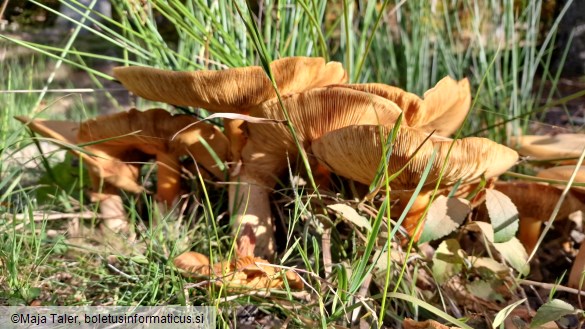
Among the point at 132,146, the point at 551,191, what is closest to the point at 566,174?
the point at 551,191

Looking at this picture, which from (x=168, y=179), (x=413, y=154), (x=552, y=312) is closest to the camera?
(x=552, y=312)

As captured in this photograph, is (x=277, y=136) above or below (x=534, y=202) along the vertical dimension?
above

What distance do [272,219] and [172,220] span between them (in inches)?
10.6

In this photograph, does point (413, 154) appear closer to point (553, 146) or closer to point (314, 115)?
point (314, 115)

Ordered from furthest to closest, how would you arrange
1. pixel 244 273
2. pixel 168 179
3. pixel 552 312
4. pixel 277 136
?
pixel 168 179, pixel 277 136, pixel 244 273, pixel 552 312

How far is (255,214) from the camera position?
1.46 metres

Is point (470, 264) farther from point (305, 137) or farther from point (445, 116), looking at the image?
point (305, 137)

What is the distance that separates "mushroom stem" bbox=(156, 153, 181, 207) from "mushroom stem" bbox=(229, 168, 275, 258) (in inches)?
8.1

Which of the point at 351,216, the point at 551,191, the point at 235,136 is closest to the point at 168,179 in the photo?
the point at 235,136

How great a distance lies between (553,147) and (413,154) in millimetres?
624

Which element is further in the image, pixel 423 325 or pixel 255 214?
pixel 255 214

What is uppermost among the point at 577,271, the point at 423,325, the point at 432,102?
the point at 432,102

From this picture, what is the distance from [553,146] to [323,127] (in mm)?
693

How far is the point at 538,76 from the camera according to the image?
13.5ft
